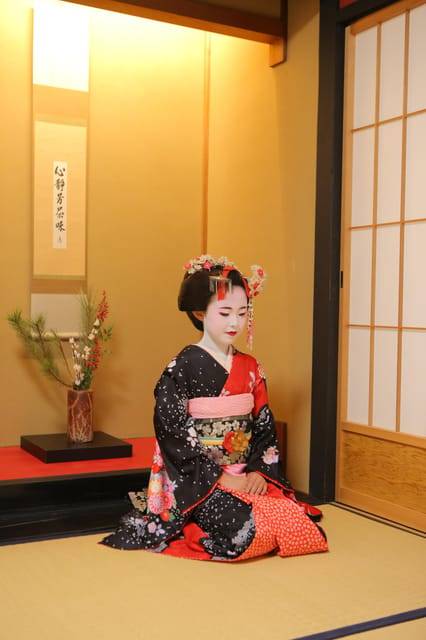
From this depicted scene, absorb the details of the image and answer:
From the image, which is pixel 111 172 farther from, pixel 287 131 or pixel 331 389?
pixel 331 389

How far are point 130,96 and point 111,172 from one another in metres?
0.50

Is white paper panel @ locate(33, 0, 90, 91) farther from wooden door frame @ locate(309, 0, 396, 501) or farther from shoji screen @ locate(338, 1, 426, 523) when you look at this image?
shoji screen @ locate(338, 1, 426, 523)

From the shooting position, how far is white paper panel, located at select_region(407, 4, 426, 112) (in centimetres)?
333

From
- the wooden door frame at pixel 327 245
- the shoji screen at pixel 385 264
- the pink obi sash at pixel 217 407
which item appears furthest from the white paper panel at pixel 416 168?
the pink obi sash at pixel 217 407

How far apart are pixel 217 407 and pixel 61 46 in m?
2.47

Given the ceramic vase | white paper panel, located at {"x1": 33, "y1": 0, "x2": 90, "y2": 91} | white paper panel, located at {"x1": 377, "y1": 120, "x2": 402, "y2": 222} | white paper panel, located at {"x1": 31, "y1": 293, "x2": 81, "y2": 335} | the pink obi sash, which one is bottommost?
the ceramic vase

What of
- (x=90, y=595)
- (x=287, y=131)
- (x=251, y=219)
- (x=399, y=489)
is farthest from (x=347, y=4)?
(x=90, y=595)

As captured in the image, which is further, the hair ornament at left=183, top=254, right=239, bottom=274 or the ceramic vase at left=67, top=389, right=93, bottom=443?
the ceramic vase at left=67, top=389, right=93, bottom=443

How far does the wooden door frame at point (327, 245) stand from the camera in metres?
3.73

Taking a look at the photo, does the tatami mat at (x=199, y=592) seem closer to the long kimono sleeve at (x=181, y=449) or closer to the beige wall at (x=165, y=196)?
the long kimono sleeve at (x=181, y=449)

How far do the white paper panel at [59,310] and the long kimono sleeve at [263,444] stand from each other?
1498 mm

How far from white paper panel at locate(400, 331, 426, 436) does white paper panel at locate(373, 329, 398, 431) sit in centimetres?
6

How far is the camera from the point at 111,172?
4562mm

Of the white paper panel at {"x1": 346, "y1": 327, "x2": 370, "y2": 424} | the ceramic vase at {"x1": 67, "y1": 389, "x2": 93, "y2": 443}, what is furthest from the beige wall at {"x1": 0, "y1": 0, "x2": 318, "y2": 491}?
the ceramic vase at {"x1": 67, "y1": 389, "x2": 93, "y2": 443}
